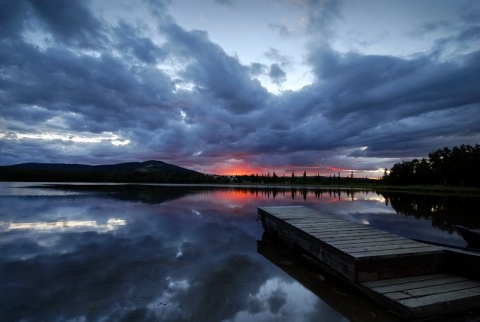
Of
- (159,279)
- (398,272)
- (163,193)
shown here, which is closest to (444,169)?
(163,193)

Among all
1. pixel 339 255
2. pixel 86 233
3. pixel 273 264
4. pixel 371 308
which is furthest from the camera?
pixel 86 233

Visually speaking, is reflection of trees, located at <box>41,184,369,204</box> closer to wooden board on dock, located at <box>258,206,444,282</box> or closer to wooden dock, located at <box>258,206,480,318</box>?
wooden board on dock, located at <box>258,206,444,282</box>

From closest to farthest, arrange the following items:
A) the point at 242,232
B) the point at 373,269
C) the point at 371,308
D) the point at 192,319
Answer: the point at 192,319 < the point at 371,308 < the point at 373,269 < the point at 242,232

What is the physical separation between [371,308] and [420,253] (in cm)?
208

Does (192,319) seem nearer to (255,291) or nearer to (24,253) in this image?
(255,291)

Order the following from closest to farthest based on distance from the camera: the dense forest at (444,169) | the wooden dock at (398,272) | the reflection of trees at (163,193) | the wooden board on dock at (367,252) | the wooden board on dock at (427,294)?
the wooden board on dock at (427,294) → the wooden dock at (398,272) → the wooden board on dock at (367,252) → the reflection of trees at (163,193) → the dense forest at (444,169)

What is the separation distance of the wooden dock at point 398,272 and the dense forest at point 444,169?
269ft

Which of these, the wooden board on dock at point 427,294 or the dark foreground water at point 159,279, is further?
the dark foreground water at point 159,279

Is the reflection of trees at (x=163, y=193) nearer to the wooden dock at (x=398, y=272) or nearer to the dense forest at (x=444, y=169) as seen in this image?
the wooden dock at (x=398, y=272)

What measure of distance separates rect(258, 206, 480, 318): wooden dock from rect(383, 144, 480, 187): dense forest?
8191cm

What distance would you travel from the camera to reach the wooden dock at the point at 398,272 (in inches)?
209

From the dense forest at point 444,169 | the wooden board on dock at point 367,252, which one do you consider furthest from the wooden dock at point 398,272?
the dense forest at point 444,169

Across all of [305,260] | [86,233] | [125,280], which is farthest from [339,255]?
[86,233]

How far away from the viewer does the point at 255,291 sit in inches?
261
